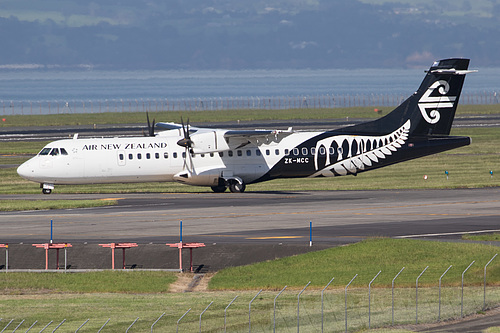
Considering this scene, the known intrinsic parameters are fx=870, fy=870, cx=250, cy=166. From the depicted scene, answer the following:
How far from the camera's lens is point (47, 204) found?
5175 cm

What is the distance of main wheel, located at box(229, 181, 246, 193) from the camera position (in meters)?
57.2

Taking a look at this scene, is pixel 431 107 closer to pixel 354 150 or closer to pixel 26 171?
pixel 354 150

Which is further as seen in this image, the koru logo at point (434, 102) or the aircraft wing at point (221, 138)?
the koru logo at point (434, 102)

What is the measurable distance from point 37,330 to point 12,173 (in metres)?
47.8

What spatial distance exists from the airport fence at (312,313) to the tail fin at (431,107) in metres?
27.5

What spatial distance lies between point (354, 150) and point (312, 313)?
106ft

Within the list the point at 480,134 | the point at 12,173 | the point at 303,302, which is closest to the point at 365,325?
the point at 303,302

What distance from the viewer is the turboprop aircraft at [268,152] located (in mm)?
56031

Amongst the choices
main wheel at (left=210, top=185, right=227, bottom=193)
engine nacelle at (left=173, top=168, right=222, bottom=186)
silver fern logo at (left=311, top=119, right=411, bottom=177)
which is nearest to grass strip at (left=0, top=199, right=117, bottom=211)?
engine nacelle at (left=173, top=168, right=222, bottom=186)

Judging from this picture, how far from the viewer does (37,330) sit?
2606cm

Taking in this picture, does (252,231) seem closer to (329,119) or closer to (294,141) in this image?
(294,141)

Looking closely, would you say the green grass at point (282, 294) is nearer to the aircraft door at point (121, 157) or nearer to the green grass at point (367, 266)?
the green grass at point (367, 266)

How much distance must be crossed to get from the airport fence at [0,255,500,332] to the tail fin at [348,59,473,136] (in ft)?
90.2

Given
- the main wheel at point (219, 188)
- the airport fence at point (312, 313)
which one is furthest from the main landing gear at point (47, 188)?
the airport fence at point (312, 313)
